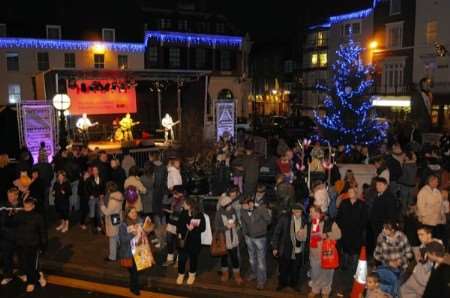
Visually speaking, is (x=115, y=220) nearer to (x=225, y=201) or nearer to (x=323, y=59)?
(x=225, y=201)

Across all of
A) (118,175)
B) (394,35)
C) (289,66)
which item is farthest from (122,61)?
(118,175)

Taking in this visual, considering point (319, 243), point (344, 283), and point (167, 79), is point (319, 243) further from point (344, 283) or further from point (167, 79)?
point (167, 79)

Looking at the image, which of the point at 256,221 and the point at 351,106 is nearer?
the point at 256,221

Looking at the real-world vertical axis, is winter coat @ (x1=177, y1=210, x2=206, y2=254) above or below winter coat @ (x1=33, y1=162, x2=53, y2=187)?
below

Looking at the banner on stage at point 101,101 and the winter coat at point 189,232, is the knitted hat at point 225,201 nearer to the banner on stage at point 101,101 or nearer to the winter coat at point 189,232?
the winter coat at point 189,232

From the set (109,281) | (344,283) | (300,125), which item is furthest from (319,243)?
(300,125)

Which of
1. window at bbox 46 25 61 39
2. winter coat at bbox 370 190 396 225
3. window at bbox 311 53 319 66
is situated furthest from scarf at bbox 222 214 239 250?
window at bbox 311 53 319 66

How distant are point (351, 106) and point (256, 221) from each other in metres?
16.2

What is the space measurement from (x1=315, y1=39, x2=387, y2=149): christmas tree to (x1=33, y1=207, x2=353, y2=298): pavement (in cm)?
1439

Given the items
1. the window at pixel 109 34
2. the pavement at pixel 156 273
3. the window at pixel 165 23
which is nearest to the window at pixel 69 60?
the window at pixel 109 34

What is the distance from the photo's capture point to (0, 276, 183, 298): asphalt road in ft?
27.6

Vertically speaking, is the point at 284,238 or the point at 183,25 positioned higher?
the point at 183,25

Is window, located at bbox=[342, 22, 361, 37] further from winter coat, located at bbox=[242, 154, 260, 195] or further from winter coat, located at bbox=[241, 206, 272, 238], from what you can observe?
winter coat, located at bbox=[241, 206, 272, 238]

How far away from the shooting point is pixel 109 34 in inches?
1642
